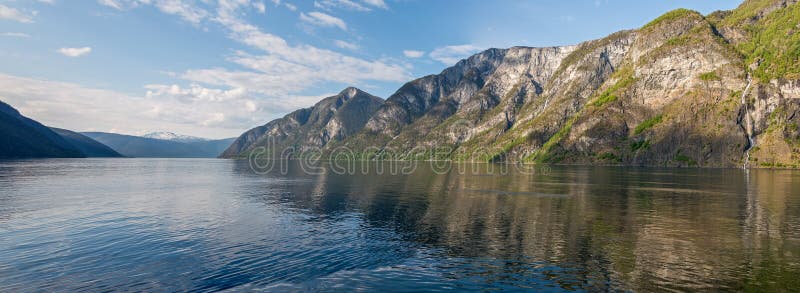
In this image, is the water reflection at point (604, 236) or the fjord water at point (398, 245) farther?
the water reflection at point (604, 236)

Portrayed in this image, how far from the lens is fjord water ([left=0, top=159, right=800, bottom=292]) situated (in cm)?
2895

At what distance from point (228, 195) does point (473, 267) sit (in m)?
71.9

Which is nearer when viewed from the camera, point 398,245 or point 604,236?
point 398,245

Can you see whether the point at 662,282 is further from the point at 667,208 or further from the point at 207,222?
the point at 207,222

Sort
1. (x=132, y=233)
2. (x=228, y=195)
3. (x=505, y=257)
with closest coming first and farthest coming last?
(x=505, y=257) < (x=132, y=233) < (x=228, y=195)

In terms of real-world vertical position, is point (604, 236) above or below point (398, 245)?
above

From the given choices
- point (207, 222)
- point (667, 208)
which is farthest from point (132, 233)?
point (667, 208)

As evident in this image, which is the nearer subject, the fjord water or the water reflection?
the fjord water

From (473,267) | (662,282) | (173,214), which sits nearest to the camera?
(662,282)

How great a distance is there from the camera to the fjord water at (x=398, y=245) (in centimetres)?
2895

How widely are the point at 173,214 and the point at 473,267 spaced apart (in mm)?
50289

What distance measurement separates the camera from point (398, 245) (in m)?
40.4

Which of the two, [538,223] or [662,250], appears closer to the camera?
[662,250]

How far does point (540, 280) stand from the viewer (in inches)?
1149
